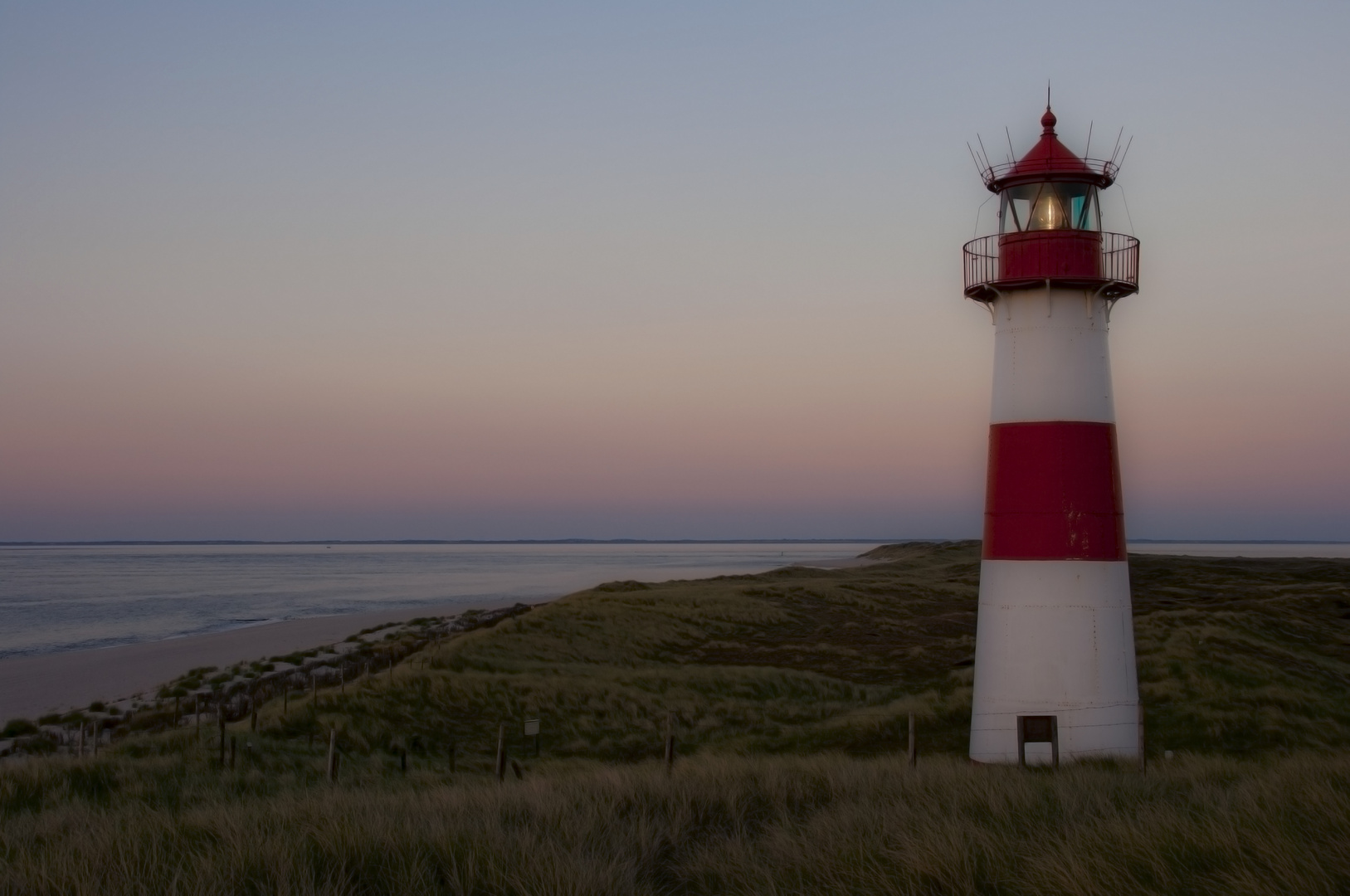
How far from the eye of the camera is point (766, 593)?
51.0m

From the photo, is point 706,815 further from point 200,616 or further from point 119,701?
point 200,616

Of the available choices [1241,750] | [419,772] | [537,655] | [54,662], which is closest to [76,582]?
[54,662]

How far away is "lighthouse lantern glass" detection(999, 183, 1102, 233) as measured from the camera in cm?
1329

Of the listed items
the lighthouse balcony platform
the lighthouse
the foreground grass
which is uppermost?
the lighthouse balcony platform

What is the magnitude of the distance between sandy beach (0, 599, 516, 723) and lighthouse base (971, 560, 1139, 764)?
1100 inches

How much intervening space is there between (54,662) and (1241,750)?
4358cm

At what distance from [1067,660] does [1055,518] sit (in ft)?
5.60

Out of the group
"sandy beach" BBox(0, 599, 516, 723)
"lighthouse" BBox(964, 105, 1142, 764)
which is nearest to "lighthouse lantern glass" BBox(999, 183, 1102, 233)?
"lighthouse" BBox(964, 105, 1142, 764)

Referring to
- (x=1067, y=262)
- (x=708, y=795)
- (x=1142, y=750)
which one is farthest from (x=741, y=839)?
(x=1067, y=262)

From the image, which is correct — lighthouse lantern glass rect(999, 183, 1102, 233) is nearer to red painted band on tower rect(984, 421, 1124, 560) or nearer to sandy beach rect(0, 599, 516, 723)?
red painted band on tower rect(984, 421, 1124, 560)

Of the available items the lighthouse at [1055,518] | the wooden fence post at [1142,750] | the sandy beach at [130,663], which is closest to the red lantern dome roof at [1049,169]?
the lighthouse at [1055,518]

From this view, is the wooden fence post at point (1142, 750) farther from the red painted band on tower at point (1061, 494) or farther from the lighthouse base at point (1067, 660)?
the red painted band on tower at point (1061, 494)

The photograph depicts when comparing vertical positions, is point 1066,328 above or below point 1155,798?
above

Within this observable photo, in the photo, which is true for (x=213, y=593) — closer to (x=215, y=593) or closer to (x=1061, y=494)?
(x=215, y=593)
